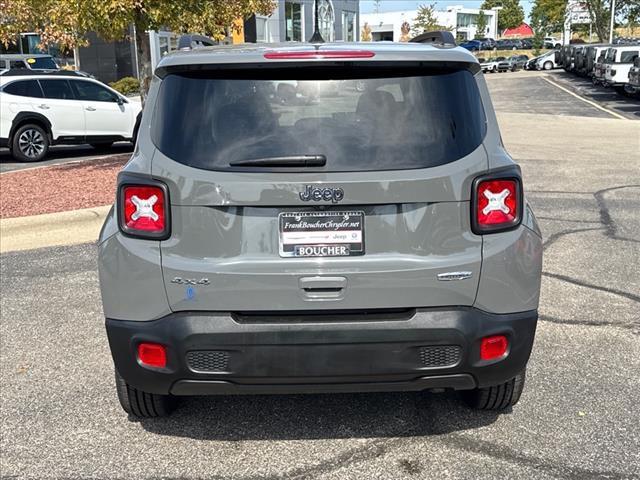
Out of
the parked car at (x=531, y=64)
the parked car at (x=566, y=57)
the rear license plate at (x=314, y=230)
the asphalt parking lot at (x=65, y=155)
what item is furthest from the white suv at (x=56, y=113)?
the parked car at (x=531, y=64)

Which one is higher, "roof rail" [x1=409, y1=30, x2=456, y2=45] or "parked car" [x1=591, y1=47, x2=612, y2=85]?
"roof rail" [x1=409, y1=30, x2=456, y2=45]

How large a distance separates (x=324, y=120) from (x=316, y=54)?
0.95ft

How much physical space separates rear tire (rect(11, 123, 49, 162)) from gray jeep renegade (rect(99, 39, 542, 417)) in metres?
12.4

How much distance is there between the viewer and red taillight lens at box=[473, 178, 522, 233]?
3.04 metres

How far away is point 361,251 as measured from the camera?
9.82 feet

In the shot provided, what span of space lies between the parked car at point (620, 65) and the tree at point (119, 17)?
791 inches


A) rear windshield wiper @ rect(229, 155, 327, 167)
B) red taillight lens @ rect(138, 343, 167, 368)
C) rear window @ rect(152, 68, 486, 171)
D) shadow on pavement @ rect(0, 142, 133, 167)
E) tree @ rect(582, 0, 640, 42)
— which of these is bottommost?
shadow on pavement @ rect(0, 142, 133, 167)

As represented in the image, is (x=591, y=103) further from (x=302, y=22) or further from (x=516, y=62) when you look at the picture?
(x=516, y=62)

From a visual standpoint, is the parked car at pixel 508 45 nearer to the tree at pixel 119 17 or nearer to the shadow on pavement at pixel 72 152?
the shadow on pavement at pixel 72 152

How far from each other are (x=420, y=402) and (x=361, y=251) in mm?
1306

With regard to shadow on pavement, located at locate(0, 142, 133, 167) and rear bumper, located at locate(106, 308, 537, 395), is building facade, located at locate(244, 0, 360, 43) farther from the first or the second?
rear bumper, located at locate(106, 308, 537, 395)

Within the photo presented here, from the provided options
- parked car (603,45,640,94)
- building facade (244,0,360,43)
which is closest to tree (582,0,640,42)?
building facade (244,0,360,43)

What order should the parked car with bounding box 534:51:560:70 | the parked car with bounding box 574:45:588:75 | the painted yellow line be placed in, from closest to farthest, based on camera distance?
the painted yellow line
the parked car with bounding box 574:45:588:75
the parked car with bounding box 534:51:560:70

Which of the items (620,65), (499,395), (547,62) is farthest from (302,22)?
(499,395)
